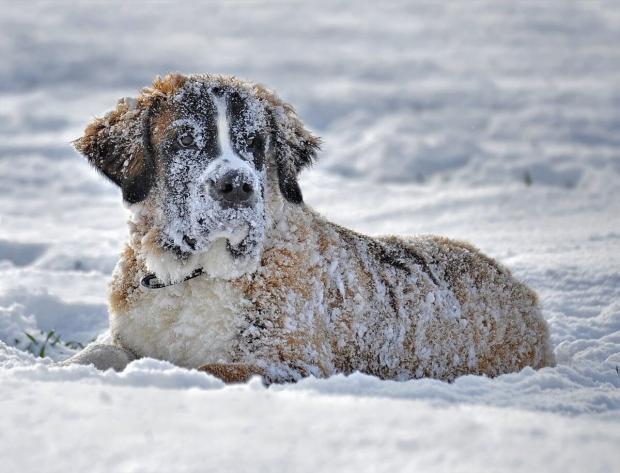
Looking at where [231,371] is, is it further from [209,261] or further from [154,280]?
[154,280]

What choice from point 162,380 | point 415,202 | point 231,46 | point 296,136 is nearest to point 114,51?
point 231,46

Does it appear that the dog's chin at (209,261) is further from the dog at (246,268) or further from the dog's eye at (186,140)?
the dog's eye at (186,140)

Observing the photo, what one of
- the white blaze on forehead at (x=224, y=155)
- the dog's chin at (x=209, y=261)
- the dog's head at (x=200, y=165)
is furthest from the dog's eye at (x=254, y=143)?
the dog's chin at (x=209, y=261)

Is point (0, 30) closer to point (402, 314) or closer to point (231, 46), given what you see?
point (231, 46)

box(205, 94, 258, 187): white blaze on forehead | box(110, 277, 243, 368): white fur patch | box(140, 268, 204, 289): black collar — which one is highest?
box(205, 94, 258, 187): white blaze on forehead

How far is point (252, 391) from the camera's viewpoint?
146 inches

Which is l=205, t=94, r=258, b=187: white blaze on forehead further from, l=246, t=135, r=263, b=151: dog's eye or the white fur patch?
the white fur patch

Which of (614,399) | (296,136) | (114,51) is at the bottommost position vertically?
(614,399)

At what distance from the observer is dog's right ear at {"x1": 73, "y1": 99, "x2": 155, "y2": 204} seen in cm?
502

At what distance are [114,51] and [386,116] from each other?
21.0 ft

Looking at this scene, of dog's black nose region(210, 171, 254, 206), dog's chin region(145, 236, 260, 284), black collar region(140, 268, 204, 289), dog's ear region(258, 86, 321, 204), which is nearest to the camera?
dog's black nose region(210, 171, 254, 206)

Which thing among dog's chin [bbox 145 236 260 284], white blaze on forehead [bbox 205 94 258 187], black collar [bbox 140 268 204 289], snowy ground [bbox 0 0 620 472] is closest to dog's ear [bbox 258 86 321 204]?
white blaze on forehead [bbox 205 94 258 187]

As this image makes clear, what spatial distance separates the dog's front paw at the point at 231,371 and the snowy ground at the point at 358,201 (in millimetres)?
283

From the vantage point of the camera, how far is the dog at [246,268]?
4711 millimetres
